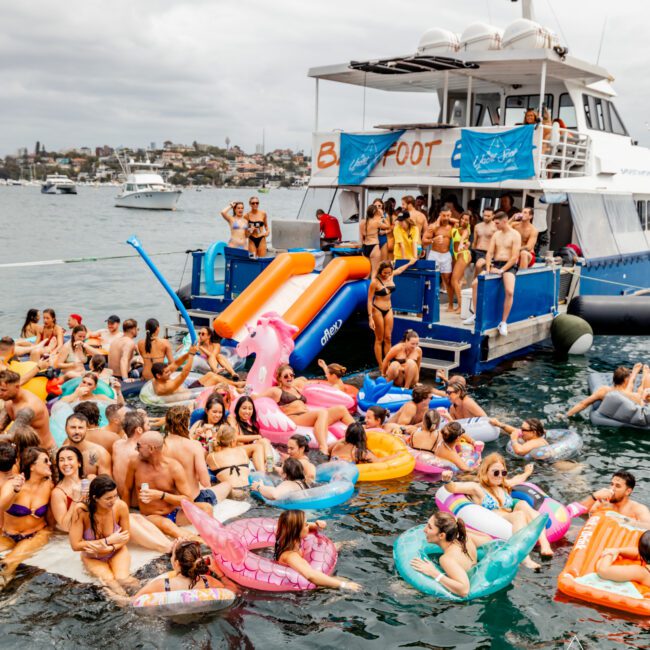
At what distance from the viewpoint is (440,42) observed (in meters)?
18.1

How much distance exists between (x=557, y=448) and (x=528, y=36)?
33.3 ft

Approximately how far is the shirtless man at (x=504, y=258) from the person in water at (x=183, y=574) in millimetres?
8496

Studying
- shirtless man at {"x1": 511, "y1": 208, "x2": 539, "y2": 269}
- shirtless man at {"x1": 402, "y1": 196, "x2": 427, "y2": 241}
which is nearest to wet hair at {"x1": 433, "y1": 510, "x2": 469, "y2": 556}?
shirtless man at {"x1": 511, "y1": 208, "x2": 539, "y2": 269}

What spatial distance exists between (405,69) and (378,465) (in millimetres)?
10883

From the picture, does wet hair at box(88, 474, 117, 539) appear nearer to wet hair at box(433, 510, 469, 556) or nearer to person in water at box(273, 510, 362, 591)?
person in water at box(273, 510, 362, 591)

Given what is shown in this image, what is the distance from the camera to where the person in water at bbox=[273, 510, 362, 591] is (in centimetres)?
696

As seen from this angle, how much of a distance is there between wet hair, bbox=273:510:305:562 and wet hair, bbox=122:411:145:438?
2.12m

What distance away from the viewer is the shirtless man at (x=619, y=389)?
1175 centimetres

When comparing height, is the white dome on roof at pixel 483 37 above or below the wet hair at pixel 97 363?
above

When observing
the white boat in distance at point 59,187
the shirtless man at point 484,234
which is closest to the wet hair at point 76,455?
the shirtless man at point 484,234

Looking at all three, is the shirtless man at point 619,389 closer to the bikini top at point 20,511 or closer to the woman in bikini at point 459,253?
the woman in bikini at point 459,253

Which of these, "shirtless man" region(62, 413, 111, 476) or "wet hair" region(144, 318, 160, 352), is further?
"wet hair" region(144, 318, 160, 352)

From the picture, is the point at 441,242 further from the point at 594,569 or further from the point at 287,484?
the point at 594,569

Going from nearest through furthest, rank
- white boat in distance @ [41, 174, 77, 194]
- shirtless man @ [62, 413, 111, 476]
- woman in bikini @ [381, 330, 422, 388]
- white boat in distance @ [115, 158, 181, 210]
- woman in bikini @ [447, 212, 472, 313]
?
1. shirtless man @ [62, 413, 111, 476]
2. woman in bikini @ [381, 330, 422, 388]
3. woman in bikini @ [447, 212, 472, 313]
4. white boat in distance @ [115, 158, 181, 210]
5. white boat in distance @ [41, 174, 77, 194]
